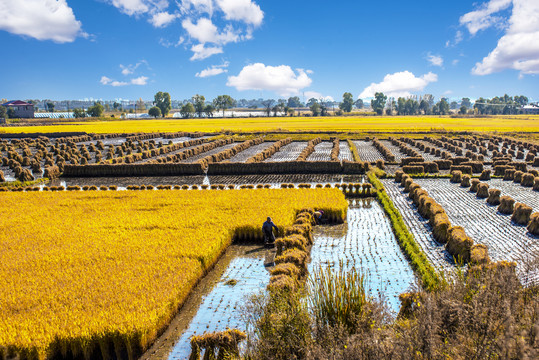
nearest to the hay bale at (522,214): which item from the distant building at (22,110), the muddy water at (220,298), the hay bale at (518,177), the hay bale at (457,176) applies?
the hay bale at (457,176)

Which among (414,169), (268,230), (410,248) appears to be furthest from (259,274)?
(414,169)

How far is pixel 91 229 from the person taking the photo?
65.3 ft

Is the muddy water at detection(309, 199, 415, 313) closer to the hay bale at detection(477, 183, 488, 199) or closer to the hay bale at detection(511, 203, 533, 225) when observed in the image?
the hay bale at detection(511, 203, 533, 225)

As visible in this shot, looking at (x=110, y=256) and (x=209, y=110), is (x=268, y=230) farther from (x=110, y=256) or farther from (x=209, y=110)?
(x=209, y=110)

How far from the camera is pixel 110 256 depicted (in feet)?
51.7

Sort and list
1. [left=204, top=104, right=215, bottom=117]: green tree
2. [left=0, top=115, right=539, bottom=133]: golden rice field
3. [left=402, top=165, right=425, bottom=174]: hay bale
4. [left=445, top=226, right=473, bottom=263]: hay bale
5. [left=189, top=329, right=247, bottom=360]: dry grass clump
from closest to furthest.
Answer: [left=189, top=329, right=247, bottom=360]: dry grass clump
[left=445, top=226, right=473, bottom=263]: hay bale
[left=402, top=165, right=425, bottom=174]: hay bale
[left=0, top=115, right=539, bottom=133]: golden rice field
[left=204, top=104, right=215, bottom=117]: green tree

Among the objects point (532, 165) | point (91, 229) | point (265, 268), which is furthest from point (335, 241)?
point (532, 165)

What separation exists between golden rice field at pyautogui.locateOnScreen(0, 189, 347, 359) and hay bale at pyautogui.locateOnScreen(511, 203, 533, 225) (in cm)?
890

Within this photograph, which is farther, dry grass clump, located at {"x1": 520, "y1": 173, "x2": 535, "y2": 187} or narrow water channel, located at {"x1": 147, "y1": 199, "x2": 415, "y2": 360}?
dry grass clump, located at {"x1": 520, "y1": 173, "x2": 535, "y2": 187}

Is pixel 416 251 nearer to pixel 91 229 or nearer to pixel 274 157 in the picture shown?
pixel 91 229

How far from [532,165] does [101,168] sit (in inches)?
1851

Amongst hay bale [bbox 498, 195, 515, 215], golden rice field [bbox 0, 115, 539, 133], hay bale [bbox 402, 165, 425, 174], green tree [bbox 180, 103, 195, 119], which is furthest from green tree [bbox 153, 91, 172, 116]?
hay bale [bbox 498, 195, 515, 215]

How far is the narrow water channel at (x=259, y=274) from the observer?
11.9 meters

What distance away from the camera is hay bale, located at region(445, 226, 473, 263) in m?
15.4
